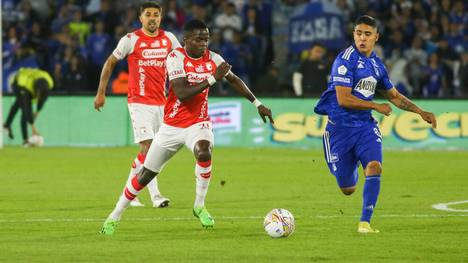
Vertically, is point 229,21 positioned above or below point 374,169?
below

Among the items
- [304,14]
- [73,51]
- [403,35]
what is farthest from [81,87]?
[403,35]

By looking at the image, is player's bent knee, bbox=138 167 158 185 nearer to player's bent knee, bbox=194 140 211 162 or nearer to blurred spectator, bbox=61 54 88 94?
player's bent knee, bbox=194 140 211 162

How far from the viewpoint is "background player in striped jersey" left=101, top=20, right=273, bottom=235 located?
11445 millimetres

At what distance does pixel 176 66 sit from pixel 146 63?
3.19 meters

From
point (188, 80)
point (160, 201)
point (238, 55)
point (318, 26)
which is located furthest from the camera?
point (238, 55)

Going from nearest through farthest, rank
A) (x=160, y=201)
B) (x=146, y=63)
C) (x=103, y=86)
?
(x=103, y=86) < (x=160, y=201) < (x=146, y=63)

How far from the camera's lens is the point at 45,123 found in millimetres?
26078

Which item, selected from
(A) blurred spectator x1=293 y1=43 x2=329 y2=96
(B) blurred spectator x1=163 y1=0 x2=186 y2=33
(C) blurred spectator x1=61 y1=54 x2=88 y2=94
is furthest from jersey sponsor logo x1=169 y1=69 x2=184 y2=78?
(B) blurred spectator x1=163 y1=0 x2=186 y2=33

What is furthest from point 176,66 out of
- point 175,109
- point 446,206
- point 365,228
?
point 446,206

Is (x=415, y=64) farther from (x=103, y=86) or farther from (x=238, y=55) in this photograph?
(x=103, y=86)

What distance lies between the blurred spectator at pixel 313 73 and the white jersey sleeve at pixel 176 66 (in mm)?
14202

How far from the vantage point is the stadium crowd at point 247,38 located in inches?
1078

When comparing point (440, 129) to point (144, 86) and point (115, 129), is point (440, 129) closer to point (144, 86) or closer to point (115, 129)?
point (115, 129)

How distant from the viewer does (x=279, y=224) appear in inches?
433
